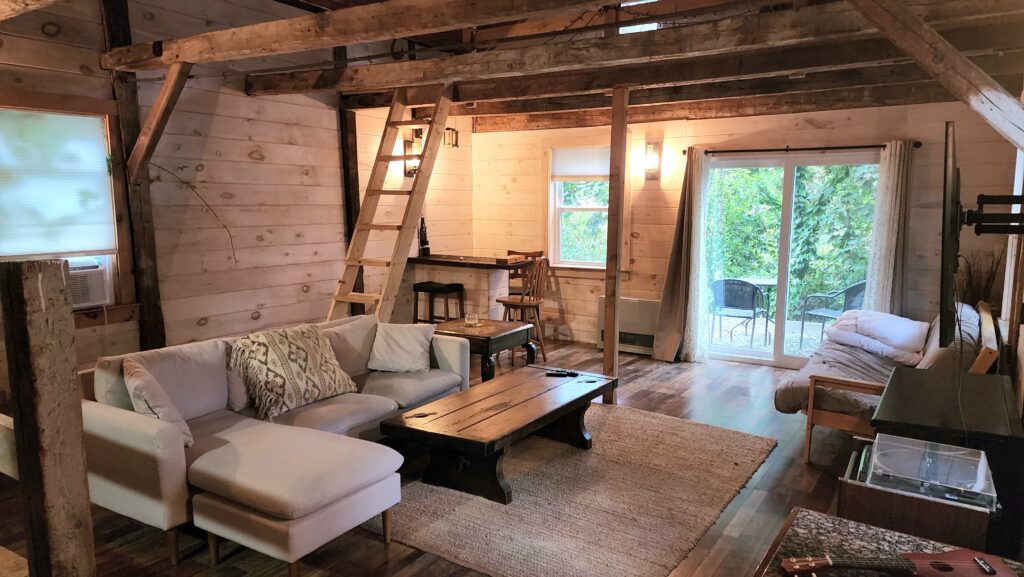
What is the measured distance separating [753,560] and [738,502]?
58 cm

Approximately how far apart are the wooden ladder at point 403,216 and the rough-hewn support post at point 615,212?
4.44 ft

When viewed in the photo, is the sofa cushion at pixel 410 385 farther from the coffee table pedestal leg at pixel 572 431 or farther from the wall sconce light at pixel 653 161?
the wall sconce light at pixel 653 161

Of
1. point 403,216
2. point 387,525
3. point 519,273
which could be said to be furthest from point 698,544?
point 519,273

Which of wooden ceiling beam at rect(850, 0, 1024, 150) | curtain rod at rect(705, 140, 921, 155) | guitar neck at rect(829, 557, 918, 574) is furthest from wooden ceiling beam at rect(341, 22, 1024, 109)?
guitar neck at rect(829, 557, 918, 574)

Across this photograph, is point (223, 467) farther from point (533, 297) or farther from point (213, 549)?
point (533, 297)

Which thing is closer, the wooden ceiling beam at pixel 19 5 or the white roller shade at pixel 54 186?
the wooden ceiling beam at pixel 19 5

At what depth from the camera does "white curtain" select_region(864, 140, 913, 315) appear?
5.13m

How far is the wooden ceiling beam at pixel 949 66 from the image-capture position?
2.13 metres

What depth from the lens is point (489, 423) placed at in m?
3.17

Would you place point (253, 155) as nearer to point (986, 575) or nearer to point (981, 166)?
point (986, 575)

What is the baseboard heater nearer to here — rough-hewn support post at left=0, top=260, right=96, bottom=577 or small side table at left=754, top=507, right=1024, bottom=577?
small side table at left=754, top=507, right=1024, bottom=577

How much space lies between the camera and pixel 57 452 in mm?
1642

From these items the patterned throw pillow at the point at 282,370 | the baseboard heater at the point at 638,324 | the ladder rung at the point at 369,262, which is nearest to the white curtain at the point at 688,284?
the baseboard heater at the point at 638,324

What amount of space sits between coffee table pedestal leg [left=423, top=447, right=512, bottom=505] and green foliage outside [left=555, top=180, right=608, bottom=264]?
3.92m
